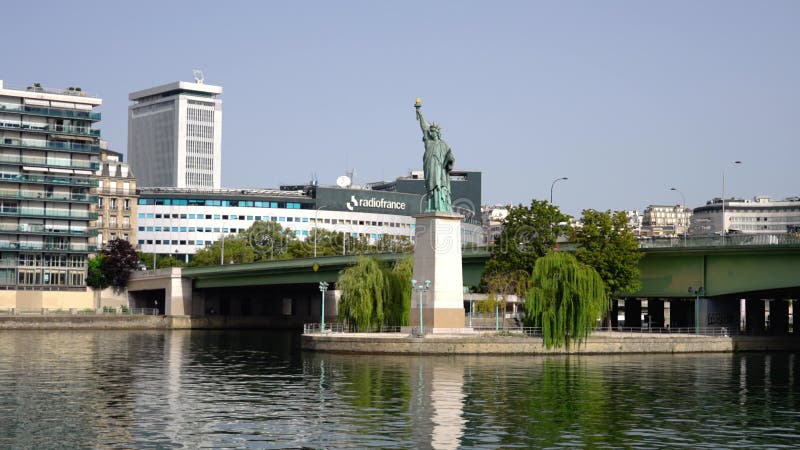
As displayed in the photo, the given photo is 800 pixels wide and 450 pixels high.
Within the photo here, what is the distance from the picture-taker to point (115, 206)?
618ft

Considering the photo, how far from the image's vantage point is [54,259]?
160m

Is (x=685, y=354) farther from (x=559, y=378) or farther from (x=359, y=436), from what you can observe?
(x=359, y=436)

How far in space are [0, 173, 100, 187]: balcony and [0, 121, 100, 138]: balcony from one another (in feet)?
19.7

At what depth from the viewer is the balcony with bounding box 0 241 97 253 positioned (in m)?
155

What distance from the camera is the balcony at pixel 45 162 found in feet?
500

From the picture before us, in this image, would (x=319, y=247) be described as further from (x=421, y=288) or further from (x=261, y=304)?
(x=421, y=288)

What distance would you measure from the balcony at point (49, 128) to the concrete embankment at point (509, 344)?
75.9 m

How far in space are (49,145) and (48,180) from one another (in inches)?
184

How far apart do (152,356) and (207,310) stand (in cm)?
7402

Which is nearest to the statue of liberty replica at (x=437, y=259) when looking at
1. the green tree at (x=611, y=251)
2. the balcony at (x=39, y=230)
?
the green tree at (x=611, y=251)

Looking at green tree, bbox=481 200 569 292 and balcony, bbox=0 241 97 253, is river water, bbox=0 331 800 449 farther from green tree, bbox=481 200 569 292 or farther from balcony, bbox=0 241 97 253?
balcony, bbox=0 241 97 253

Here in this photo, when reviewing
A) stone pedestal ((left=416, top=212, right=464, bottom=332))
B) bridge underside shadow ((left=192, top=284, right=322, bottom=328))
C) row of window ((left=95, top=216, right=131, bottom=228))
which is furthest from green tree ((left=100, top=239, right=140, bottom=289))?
stone pedestal ((left=416, top=212, right=464, bottom=332))

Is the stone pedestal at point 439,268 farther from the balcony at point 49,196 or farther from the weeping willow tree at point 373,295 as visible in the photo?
the balcony at point 49,196

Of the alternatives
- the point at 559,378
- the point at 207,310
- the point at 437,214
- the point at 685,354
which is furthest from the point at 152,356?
the point at 207,310
